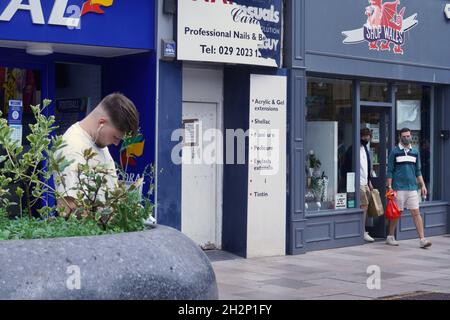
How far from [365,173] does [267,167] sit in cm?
250

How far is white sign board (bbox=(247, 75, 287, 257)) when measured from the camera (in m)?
10.9

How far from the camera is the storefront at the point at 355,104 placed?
1141 centimetres

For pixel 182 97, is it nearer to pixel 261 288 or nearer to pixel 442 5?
pixel 261 288

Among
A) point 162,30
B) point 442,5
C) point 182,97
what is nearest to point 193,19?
point 162,30

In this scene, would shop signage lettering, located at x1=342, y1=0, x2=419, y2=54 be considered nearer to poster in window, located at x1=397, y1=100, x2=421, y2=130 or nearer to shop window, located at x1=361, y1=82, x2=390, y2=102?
shop window, located at x1=361, y1=82, x2=390, y2=102

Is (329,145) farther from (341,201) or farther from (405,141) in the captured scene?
(405,141)

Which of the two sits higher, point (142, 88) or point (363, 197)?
point (142, 88)

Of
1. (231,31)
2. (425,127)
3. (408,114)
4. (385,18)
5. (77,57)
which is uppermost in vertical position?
(385,18)

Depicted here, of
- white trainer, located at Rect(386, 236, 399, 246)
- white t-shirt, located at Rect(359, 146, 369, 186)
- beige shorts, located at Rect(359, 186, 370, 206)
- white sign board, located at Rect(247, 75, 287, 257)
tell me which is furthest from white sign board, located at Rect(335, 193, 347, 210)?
white sign board, located at Rect(247, 75, 287, 257)

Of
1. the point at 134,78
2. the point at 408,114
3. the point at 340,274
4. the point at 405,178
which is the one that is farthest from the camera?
the point at 408,114

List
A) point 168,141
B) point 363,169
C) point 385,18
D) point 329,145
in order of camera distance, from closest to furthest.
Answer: point 168,141 → point 329,145 → point 363,169 → point 385,18

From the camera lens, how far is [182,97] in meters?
10.6

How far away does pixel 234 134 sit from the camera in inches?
435

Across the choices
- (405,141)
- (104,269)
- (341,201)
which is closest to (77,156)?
(104,269)
